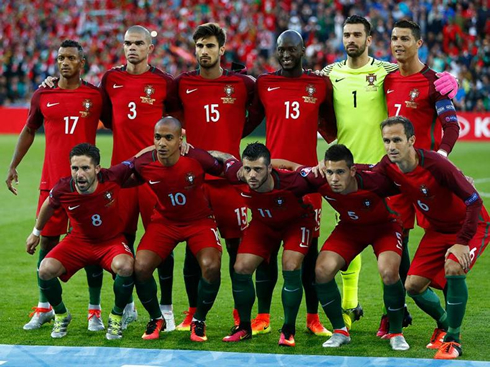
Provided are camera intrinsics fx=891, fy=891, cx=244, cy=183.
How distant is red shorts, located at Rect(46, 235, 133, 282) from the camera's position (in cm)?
739

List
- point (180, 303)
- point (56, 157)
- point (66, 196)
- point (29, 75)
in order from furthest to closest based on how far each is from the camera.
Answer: point (29, 75), point (180, 303), point (56, 157), point (66, 196)

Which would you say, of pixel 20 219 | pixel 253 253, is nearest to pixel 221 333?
pixel 253 253

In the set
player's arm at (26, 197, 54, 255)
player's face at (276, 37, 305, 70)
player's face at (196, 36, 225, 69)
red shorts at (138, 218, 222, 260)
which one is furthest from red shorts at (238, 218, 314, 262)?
player's arm at (26, 197, 54, 255)

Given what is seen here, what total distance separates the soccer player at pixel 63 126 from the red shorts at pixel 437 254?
109 inches

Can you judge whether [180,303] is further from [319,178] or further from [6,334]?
[319,178]

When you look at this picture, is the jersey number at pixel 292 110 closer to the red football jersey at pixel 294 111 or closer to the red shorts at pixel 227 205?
the red football jersey at pixel 294 111

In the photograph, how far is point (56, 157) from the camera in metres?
7.88

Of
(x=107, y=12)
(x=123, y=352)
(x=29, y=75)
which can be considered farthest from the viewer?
(x=107, y=12)

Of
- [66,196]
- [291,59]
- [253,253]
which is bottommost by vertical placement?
[253,253]

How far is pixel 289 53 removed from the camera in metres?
7.56

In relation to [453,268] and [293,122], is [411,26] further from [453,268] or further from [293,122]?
[453,268]

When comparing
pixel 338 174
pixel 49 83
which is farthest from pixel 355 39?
pixel 49 83

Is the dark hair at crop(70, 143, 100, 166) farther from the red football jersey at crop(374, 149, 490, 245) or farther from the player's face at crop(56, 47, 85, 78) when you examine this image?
the red football jersey at crop(374, 149, 490, 245)

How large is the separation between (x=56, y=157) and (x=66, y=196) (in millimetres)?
649
